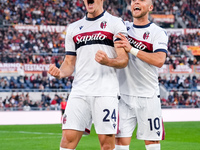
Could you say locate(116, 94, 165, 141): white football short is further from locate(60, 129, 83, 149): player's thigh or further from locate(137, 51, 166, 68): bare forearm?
locate(60, 129, 83, 149): player's thigh

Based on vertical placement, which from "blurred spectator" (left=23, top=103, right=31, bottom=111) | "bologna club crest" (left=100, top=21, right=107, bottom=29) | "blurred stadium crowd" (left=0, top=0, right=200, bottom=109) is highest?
"bologna club crest" (left=100, top=21, right=107, bottom=29)

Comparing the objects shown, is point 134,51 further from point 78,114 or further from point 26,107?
point 26,107

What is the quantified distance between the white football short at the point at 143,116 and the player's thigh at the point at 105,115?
792mm

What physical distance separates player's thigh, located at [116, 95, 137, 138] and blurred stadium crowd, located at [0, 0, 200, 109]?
2164cm

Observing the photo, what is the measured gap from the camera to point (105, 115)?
5305 mm

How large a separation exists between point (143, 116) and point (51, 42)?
28.4 metres

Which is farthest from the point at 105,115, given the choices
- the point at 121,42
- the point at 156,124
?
the point at 156,124

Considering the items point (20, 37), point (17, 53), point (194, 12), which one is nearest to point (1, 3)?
point (20, 37)

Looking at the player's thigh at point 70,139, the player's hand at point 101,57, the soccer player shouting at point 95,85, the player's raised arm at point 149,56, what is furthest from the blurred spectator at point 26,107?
the player's hand at point 101,57

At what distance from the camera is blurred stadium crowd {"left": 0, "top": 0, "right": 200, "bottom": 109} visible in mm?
29156

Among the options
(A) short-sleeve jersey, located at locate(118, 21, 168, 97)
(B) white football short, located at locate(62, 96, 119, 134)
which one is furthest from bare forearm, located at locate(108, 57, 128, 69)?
(A) short-sleeve jersey, located at locate(118, 21, 168, 97)

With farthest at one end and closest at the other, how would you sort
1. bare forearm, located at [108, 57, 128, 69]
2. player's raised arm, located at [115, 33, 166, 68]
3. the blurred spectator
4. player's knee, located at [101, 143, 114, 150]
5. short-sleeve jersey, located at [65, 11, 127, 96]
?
the blurred spectator
player's raised arm, located at [115, 33, 166, 68]
short-sleeve jersey, located at [65, 11, 127, 96]
player's knee, located at [101, 143, 114, 150]
bare forearm, located at [108, 57, 128, 69]

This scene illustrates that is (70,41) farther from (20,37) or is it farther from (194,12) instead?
(194,12)

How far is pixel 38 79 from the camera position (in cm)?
2952
